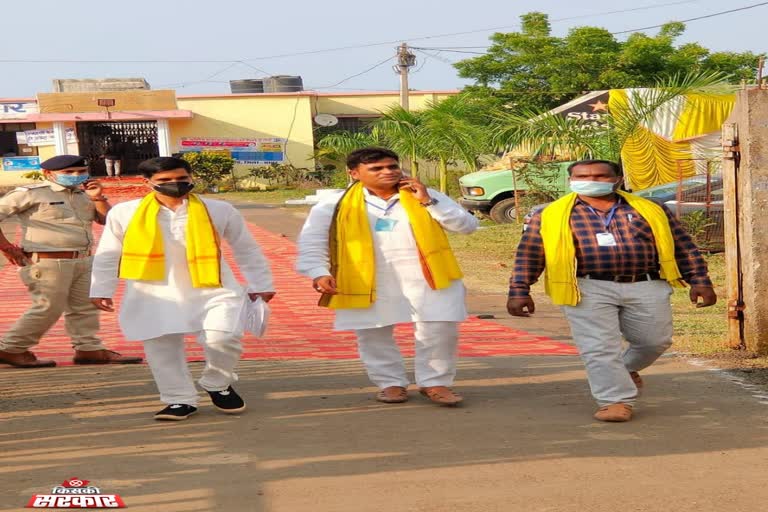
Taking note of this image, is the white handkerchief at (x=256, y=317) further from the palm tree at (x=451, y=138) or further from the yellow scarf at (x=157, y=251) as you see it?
the palm tree at (x=451, y=138)

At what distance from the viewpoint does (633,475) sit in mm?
5324

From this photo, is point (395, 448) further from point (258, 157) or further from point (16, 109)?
point (16, 109)

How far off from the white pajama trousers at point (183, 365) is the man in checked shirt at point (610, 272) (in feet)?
5.42

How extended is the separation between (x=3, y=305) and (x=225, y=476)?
29.7 feet

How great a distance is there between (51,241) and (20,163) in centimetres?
3405

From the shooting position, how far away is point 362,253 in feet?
22.8

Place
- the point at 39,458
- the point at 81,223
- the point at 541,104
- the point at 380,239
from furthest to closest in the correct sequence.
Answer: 1. the point at 541,104
2. the point at 81,223
3. the point at 380,239
4. the point at 39,458

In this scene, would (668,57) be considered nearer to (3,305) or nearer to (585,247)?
(3,305)

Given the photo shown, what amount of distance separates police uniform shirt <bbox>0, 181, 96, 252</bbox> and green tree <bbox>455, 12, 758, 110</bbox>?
27.9 meters

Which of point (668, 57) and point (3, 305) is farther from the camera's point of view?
point (668, 57)

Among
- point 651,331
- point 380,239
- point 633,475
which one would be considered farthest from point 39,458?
point 651,331

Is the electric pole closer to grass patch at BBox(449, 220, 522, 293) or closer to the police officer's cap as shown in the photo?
grass patch at BBox(449, 220, 522, 293)

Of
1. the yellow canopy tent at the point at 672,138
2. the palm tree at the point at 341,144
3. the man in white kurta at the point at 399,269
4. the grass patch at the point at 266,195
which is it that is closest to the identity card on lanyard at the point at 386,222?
the man in white kurta at the point at 399,269

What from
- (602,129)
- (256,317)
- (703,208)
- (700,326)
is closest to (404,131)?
(602,129)
